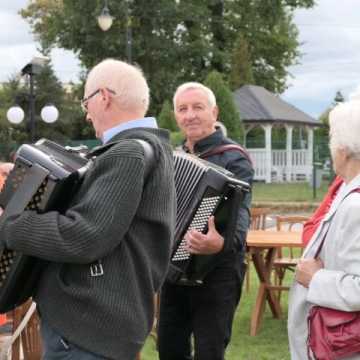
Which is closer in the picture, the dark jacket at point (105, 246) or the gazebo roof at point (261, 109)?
the dark jacket at point (105, 246)

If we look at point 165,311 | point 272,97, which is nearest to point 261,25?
point 272,97

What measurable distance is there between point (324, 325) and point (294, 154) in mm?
28103

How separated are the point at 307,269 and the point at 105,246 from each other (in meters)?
0.90

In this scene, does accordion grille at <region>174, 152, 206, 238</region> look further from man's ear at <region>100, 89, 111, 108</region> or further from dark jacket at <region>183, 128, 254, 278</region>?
man's ear at <region>100, 89, 111, 108</region>

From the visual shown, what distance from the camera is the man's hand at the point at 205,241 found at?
369cm

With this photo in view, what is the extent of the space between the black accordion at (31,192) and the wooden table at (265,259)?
3.95m

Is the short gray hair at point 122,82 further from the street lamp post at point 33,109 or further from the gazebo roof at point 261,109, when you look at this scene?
the gazebo roof at point 261,109

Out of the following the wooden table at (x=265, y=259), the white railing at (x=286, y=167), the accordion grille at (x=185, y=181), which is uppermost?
the accordion grille at (x=185, y=181)

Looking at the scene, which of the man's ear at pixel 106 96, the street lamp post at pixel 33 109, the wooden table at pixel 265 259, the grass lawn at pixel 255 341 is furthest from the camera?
the street lamp post at pixel 33 109

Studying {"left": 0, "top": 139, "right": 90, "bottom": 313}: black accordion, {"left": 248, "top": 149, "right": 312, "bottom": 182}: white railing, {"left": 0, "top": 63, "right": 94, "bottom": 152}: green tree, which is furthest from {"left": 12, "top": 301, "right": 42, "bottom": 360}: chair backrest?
{"left": 0, "top": 63, "right": 94, "bottom": 152}: green tree

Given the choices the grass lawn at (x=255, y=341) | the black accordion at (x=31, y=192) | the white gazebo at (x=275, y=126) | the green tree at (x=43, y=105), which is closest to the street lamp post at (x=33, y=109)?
the grass lawn at (x=255, y=341)

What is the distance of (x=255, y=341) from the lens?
20.9 ft

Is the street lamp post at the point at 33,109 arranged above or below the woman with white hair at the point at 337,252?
above

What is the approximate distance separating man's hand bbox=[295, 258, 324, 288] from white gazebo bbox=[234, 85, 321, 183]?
2497 centimetres
